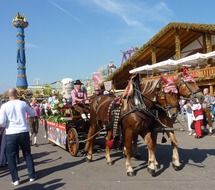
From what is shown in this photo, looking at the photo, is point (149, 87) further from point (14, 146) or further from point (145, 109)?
point (14, 146)

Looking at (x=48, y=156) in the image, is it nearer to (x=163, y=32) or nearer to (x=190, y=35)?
(x=163, y=32)

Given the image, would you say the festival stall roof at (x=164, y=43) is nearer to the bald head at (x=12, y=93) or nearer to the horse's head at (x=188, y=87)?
the horse's head at (x=188, y=87)

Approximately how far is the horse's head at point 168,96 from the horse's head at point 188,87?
0.12 meters

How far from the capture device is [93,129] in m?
9.07

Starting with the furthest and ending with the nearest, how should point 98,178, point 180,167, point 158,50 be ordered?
point 158,50 < point 180,167 < point 98,178

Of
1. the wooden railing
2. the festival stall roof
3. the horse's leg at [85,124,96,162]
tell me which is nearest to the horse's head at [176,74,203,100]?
the horse's leg at [85,124,96,162]

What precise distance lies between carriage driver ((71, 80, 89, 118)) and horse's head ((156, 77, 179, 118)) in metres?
3.09

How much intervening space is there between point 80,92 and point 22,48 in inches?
A: 2091

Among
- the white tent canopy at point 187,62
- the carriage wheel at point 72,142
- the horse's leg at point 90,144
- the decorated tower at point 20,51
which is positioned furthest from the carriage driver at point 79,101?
the decorated tower at point 20,51

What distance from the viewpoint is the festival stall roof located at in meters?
28.0

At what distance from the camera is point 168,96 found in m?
7.00

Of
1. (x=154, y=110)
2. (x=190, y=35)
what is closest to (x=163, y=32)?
(x=190, y=35)

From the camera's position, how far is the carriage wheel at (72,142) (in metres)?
9.13

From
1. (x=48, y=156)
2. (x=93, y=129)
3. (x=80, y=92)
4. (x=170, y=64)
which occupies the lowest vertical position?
(x=48, y=156)
